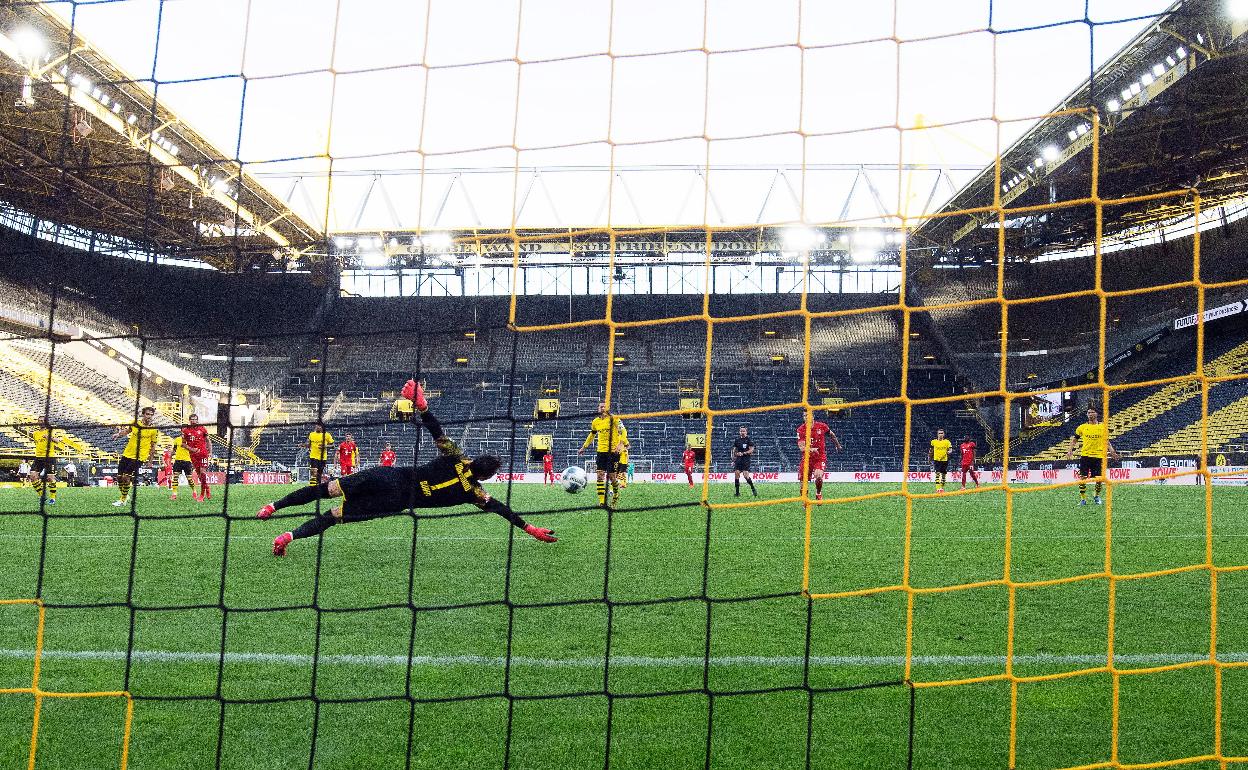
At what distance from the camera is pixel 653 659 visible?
4.25m

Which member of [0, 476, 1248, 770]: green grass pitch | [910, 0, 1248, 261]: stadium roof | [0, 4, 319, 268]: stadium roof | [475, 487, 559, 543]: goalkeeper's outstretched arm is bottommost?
[0, 476, 1248, 770]: green grass pitch

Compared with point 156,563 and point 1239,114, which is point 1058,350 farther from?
point 156,563

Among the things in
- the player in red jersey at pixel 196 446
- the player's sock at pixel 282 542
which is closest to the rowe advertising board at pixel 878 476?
the player in red jersey at pixel 196 446

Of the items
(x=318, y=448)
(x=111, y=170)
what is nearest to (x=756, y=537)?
(x=111, y=170)

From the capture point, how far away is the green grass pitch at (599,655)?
3.26m

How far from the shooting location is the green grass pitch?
3258mm

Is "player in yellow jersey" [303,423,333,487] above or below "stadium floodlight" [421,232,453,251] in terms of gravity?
below

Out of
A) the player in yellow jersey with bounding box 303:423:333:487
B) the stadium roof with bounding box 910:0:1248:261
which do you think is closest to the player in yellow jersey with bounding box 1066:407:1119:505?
the stadium roof with bounding box 910:0:1248:261

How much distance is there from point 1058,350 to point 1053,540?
84.1 feet

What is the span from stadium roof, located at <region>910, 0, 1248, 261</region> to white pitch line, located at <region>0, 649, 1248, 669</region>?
20.7ft

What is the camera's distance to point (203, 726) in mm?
3426

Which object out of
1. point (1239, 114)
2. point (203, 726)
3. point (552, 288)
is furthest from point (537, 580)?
point (552, 288)

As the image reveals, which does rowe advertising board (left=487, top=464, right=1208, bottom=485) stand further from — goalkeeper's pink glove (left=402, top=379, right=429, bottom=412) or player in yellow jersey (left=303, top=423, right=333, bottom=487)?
goalkeeper's pink glove (left=402, top=379, right=429, bottom=412)

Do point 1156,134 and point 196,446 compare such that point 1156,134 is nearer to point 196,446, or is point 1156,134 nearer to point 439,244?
point 439,244
